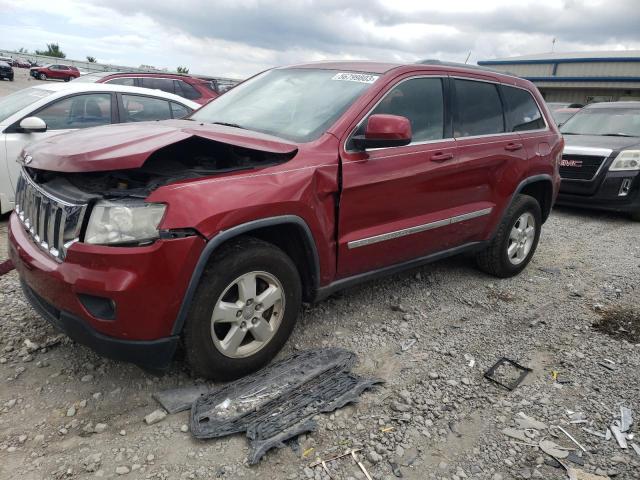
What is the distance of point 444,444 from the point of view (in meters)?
2.60

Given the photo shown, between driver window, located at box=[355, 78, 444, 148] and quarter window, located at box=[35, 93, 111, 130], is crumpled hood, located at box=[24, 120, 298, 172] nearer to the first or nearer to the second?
driver window, located at box=[355, 78, 444, 148]

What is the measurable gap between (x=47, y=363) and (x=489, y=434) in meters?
2.53

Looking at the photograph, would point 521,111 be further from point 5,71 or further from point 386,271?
point 5,71

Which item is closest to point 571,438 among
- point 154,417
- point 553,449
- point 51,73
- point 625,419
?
point 553,449

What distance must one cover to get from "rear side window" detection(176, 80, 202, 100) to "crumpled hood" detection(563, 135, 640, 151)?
258 inches

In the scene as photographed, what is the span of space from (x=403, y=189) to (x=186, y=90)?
754cm

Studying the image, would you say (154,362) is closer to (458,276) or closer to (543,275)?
(458,276)

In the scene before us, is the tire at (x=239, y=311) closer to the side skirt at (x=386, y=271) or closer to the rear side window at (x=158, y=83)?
the side skirt at (x=386, y=271)

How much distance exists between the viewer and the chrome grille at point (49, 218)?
2.51 m

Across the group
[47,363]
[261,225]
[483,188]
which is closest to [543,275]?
[483,188]

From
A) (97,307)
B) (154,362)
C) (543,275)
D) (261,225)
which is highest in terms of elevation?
(261,225)

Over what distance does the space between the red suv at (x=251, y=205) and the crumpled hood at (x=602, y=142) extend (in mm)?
4406

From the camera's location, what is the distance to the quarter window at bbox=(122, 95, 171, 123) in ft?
20.2

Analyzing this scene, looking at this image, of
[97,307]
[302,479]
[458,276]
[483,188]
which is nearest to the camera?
[302,479]
